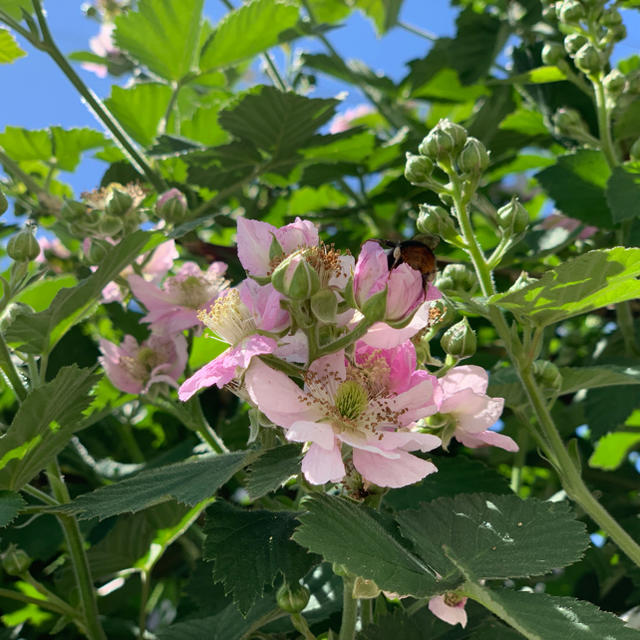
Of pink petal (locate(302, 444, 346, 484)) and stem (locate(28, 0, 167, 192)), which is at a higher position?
stem (locate(28, 0, 167, 192))

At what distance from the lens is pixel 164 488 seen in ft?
2.67

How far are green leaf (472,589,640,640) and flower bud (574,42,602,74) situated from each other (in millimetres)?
899

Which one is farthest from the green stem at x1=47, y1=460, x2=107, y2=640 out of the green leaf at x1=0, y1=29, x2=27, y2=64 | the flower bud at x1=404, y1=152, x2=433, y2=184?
the green leaf at x1=0, y1=29, x2=27, y2=64

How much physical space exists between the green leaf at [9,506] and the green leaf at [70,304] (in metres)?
0.22

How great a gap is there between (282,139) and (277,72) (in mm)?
445

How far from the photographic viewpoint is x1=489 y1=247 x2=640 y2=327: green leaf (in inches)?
33.4

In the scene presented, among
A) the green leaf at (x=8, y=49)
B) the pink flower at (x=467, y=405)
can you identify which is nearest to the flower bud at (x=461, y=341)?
the pink flower at (x=467, y=405)

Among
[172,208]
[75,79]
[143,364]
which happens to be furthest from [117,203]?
[75,79]

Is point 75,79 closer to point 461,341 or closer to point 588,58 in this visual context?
point 588,58

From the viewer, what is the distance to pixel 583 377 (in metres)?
1.06

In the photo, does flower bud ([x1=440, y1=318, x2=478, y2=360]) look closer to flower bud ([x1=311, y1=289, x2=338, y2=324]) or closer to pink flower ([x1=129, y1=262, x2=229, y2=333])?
flower bud ([x1=311, y1=289, x2=338, y2=324])

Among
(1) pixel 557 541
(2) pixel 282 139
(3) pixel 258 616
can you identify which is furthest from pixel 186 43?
(1) pixel 557 541

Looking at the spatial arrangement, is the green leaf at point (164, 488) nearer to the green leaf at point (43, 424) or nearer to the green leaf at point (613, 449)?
the green leaf at point (43, 424)

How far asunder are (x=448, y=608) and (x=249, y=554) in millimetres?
216
